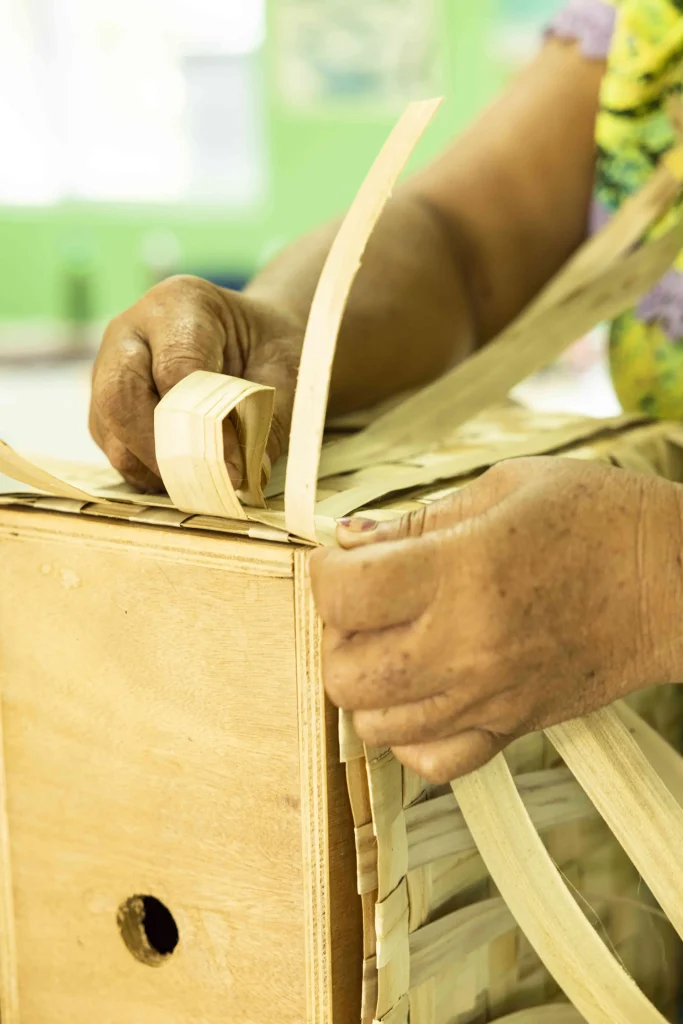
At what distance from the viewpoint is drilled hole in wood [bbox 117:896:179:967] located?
0.50 metres

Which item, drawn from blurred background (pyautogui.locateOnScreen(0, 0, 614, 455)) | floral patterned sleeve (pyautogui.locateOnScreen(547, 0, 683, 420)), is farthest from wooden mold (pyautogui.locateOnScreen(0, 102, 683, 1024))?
blurred background (pyautogui.locateOnScreen(0, 0, 614, 455))

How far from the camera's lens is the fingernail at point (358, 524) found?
41 cm

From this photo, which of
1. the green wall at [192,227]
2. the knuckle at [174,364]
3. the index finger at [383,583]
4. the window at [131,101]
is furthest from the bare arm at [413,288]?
the window at [131,101]

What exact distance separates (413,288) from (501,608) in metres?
0.41

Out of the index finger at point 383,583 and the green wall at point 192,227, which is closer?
the index finger at point 383,583

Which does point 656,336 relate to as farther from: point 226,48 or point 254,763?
point 226,48

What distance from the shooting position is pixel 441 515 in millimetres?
406

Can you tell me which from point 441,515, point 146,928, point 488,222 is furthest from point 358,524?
point 488,222

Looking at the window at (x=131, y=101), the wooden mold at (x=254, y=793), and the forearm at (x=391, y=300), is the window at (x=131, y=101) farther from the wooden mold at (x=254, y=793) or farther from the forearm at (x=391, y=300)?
the wooden mold at (x=254, y=793)

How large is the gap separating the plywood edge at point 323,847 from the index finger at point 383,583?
0.10ft

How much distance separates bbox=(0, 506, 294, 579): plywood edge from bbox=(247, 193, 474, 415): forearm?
0.19m

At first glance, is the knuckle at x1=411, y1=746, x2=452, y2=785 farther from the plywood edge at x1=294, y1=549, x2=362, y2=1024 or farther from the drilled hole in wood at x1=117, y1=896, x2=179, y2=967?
the drilled hole in wood at x1=117, y1=896, x2=179, y2=967

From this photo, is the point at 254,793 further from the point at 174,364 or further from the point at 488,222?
the point at 488,222

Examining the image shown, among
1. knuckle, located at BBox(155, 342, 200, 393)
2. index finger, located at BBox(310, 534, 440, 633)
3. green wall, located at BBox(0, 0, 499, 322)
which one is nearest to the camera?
index finger, located at BBox(310, 534, 440, 633)
